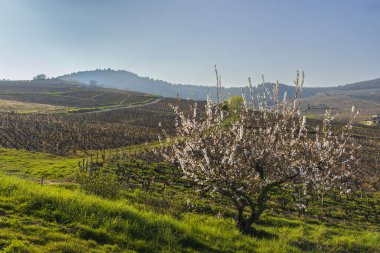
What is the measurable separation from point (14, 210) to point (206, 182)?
8349mm

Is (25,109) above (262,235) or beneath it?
above

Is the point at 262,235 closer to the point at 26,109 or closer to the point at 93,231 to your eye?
the point at 93,231

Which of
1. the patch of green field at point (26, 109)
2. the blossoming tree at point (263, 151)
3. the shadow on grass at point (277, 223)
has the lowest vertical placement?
the shadow on grass at point (277, 223)

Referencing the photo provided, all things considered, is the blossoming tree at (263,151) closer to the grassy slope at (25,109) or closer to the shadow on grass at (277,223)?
the shadow on grass at (277,223)

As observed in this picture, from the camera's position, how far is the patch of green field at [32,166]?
110ft

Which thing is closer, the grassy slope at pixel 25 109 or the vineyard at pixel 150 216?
the vineyard at pixel 150 216

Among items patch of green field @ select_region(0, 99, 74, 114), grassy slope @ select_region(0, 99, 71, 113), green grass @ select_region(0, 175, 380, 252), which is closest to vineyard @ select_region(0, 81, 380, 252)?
green grass @ select_region(0, 175, 380, 252)

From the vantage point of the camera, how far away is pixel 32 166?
3853cm

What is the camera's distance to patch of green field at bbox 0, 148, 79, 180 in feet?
110

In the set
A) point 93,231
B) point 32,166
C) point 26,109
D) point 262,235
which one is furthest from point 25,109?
point 93,231

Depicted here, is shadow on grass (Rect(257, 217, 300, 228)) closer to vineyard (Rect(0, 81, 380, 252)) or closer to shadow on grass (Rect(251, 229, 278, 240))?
vineyard (Rect(0, 81, 380, 252))

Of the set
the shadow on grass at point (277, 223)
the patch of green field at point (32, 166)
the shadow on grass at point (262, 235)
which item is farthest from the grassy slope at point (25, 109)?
the shadow on grass at point (262, 235)

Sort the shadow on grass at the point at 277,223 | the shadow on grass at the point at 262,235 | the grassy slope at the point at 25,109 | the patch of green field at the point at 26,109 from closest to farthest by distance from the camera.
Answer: the shadow on grass at the point at 262,235, the shadow on grass at the point at 277,223, the patch of green field at the point at 26,109, the grassy slope at the point at 25,109

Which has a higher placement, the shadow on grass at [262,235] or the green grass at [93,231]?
the green grass at [93,231]
